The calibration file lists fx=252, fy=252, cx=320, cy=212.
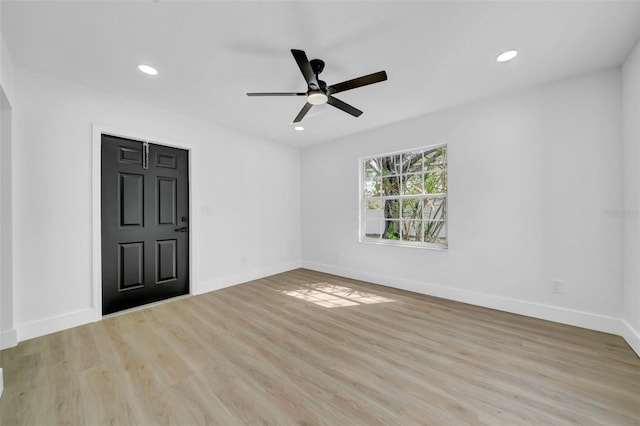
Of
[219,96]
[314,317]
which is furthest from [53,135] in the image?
[314,317]

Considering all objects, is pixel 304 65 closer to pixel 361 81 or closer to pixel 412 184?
pixel 361 81

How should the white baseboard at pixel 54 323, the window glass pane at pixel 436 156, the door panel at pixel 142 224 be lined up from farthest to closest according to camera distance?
the window glass pane at pixel 436 156 < the door panel at pixel 142 224 < the white baseboard at pixel 54 323

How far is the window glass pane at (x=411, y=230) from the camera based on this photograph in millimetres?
3821

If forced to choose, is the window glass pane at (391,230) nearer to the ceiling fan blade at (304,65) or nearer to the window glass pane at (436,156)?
the window glass pane at (436,156)

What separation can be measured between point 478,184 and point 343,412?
9.65ft

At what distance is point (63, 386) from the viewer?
1.74m

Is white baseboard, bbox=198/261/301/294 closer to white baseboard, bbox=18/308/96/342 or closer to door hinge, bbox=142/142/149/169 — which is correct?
white baseboard, bbox=18/308/96/342

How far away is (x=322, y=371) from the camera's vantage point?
1.89m

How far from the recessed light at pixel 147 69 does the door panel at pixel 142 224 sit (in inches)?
40.7

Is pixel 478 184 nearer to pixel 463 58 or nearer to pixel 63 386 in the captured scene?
pixel 463 58

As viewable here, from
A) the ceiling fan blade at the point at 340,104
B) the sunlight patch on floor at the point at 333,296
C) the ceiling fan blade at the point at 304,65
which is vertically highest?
the ceiling fan blade at the point at 304,65

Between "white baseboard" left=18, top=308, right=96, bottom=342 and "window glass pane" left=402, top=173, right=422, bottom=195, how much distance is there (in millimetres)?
4259

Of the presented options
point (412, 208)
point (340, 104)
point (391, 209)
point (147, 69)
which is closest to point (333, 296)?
point (391, 209)

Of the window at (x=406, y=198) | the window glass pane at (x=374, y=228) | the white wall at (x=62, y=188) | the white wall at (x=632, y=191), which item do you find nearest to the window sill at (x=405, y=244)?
the window at (x=406, y=198)
